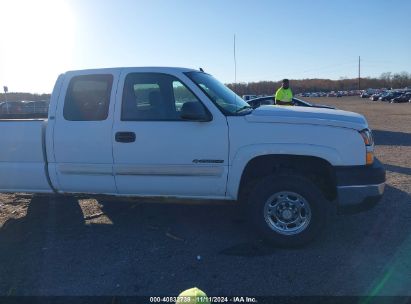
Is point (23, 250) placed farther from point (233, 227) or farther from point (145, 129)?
point (233, 227)

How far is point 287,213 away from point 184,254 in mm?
1213

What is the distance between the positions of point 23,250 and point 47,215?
4.47 ft

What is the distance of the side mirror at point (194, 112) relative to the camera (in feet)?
14.9

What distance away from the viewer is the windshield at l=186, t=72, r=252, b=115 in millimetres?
4836

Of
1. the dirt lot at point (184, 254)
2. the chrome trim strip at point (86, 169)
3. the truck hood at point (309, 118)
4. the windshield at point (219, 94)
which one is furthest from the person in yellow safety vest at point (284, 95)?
the chrome trim strip at point (86, 169)

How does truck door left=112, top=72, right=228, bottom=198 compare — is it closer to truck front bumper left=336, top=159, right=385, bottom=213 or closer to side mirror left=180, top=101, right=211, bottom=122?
side mirror left=180, top=101, right=211, bottom=122

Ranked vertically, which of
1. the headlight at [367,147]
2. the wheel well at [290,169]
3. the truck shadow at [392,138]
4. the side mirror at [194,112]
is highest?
the side mirror at [194,112]

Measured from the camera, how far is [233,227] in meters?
5.49

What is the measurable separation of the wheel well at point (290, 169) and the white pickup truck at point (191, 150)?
0.01 m

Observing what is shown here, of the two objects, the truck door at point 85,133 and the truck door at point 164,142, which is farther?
the truck door at point 85,133

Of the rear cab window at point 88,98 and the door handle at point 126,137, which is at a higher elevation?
the rear cab window at point 88,98

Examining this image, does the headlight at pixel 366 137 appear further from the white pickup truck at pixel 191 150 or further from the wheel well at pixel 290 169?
the wheel well at pixel 290 169

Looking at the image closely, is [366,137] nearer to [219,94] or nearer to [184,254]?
[219,94]

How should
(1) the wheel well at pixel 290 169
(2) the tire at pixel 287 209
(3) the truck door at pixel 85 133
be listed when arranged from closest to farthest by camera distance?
1. (2) the tire at pixel 287 209
2. (1) the wheel well at pixel 290 169
3. (3) the truck door at pixel 85 133
